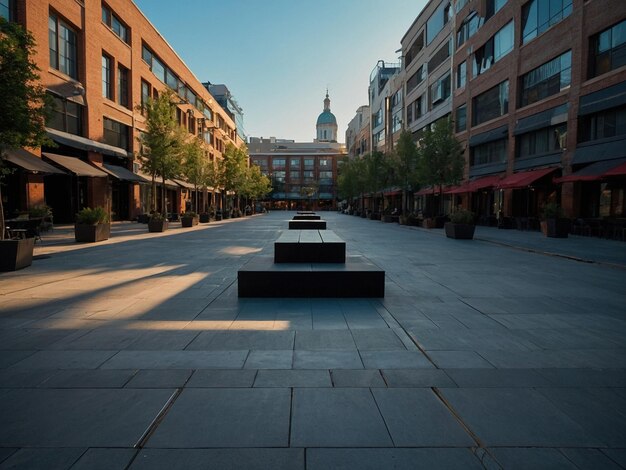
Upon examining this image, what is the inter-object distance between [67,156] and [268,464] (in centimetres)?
2733

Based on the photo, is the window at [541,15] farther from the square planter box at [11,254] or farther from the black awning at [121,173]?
the black awning at [121,173]

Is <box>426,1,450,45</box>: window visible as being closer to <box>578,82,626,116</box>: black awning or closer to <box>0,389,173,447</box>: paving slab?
<box>578,82,626,116</box>: black awning

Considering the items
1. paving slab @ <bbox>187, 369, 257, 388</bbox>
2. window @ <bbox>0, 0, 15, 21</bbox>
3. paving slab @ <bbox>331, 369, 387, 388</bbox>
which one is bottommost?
paving slab @ <bbox>187, 369, 257, 388</bbox>

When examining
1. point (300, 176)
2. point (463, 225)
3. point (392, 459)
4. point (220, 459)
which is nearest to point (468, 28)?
point (463, 225)

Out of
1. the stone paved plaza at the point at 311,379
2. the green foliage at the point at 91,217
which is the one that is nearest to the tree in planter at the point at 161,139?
the green foliage at the point at 91,217

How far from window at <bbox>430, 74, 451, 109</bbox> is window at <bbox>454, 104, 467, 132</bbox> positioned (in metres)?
3.14

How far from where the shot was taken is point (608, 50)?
19.7m

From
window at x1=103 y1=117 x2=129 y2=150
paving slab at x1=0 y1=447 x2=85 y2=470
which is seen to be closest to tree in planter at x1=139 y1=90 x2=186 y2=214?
window at x1=103 y1=117 x2=129 y2=150

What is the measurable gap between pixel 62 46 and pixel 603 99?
30.8 m

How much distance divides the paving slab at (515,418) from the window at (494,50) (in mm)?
31515

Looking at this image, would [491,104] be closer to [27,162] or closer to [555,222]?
[555,222]

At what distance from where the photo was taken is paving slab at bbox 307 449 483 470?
2320mm

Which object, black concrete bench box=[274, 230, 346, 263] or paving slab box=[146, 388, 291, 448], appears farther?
black concrete bench box=[274, 230, 346, 263]

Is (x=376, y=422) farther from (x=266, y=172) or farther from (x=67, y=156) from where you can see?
(x=266, y=172)
